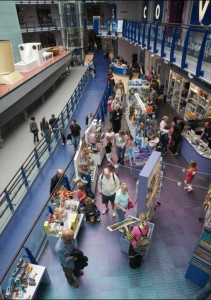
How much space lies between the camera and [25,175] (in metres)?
8.10

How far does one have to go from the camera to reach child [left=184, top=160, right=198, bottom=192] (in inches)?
259

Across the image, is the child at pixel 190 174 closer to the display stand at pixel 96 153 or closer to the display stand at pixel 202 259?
the display stand at pixel 202 259

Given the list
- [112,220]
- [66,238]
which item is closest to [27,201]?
[112,220]

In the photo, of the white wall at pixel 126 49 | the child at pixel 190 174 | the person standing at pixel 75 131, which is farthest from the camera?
the white wall at pixel 126 49

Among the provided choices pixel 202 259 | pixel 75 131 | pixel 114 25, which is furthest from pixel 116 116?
pixel 114 25

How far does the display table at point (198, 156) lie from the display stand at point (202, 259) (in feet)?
11.8

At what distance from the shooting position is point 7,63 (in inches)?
461

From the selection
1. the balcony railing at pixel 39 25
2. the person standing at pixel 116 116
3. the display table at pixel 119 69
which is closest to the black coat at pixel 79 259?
the person standing at pixel 116 116

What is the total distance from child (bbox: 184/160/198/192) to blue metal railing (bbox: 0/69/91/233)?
18.6 feet

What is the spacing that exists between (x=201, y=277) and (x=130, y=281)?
1519mm

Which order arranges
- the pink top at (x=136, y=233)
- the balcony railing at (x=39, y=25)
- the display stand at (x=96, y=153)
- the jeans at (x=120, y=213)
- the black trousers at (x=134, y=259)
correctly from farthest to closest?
the balcony railing at (x=39, y=25) < the display stand at (x=96, y=153) < the jeans at (x=120, y=213) < the black trousers at (x=134, y=259) < the pink top at (x=136, y=233)

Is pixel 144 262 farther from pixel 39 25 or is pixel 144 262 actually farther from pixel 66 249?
pixel 39 25

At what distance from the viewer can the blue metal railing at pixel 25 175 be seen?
6.95m

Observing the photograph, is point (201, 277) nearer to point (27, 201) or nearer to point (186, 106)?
point (27, 201)
